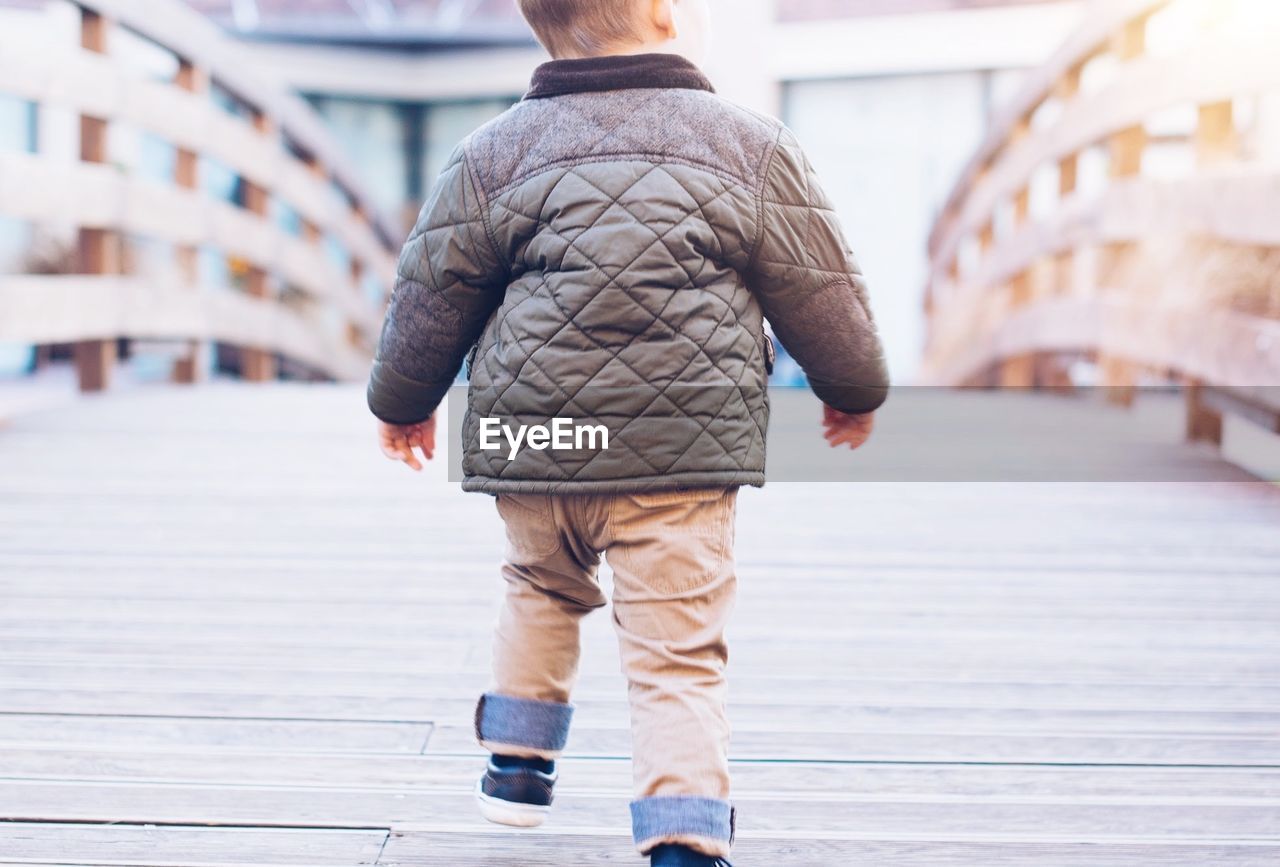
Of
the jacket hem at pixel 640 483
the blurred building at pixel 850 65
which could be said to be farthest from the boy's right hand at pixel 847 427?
the blurred building at pixel 850 65

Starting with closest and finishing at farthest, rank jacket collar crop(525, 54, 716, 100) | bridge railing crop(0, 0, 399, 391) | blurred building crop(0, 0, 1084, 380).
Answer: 1. jacket collar crop(525, 54, 716, 100)
2. bridge railing crop(0, 0, 399, 391)
3. blurred building crop(0, 0, 1084, 380)

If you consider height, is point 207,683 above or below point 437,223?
below

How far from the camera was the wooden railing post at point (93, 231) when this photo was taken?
12.0ft

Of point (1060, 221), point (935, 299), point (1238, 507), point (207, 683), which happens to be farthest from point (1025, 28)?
point (207, 683)

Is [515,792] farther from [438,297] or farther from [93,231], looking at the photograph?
[93,231]

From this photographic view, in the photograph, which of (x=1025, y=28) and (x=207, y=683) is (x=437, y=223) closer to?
(x=207, y=683)

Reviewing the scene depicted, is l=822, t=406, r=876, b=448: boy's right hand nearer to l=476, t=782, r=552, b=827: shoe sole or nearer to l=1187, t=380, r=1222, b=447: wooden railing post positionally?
l=476, t=782, r=552, b=827: shoe sole

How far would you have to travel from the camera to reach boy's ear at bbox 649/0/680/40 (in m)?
1.02

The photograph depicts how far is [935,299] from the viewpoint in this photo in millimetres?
7125

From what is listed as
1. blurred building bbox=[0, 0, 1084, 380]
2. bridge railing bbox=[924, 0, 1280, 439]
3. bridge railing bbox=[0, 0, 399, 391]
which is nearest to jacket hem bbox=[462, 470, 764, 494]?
bridge railing bbox=[924, 0, 1280, 439]

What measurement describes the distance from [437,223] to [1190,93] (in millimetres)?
2630

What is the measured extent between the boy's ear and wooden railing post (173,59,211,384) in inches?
142

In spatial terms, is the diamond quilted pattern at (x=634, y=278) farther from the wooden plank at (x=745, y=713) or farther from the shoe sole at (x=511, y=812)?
the wooden plank at (x=745, y=713)

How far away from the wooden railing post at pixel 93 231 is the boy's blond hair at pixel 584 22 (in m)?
2.97
